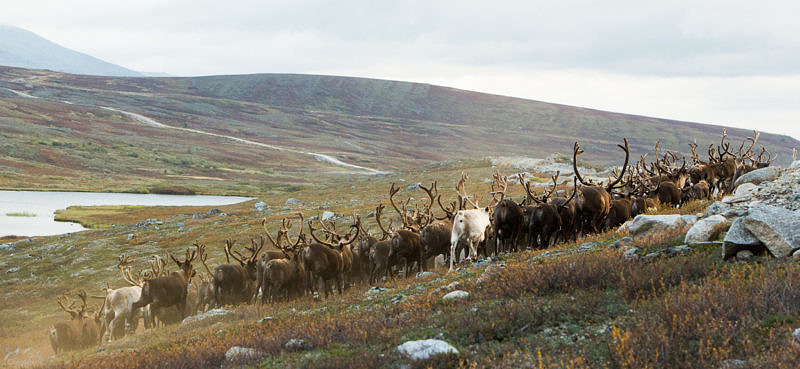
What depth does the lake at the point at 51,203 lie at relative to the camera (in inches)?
2080

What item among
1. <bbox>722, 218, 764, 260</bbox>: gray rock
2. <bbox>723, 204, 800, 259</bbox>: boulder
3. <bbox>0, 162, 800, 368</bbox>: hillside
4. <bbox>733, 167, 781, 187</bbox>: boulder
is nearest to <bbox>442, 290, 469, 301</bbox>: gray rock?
<bbox>0, 162, 800, 368</bbox>: hillside

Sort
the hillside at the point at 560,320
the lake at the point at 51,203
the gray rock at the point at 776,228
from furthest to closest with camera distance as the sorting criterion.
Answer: the lake at the point at 51,203, the gray rock at the point at 776,228, the hillside at the point at 560,320

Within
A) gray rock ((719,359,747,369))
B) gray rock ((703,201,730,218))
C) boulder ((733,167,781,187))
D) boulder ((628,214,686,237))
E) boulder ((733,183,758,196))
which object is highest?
boulder ((733,167,781,187))

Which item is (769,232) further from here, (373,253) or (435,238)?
(373,253)

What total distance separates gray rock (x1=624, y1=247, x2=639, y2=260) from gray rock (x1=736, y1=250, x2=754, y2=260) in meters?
1.52

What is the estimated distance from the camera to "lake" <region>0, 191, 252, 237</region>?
52844 millimetres

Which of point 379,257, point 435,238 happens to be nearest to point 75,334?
point 379,257

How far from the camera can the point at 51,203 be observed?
72.7 m

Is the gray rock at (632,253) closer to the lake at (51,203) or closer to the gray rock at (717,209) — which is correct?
the gray rock at (717,209)

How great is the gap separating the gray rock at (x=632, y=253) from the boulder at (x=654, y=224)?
2.18 metres

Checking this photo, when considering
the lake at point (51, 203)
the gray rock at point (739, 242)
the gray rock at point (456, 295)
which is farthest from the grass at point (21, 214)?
the gray rock at point (739, 242)

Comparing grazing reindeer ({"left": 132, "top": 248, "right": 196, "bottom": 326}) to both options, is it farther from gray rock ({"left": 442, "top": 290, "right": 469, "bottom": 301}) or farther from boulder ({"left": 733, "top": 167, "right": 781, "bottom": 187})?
boulder ({"left": 733, "top": 167, "right": 781, "bottom": 187})

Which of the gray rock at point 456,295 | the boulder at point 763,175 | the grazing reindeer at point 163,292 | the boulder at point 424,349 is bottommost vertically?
the grazing reindeer at point 163,292

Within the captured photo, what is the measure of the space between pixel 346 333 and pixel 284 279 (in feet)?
26.1
